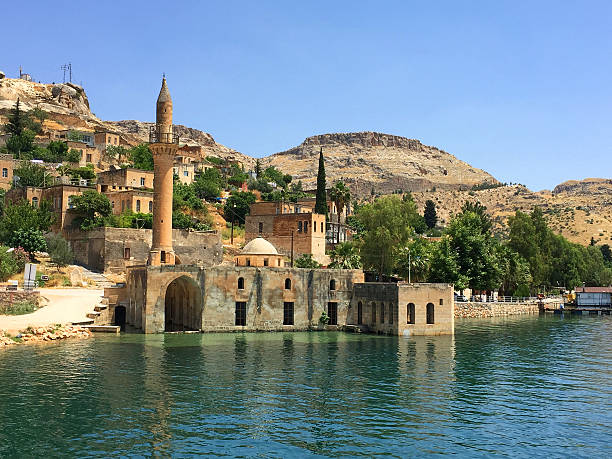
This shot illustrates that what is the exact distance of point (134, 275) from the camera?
4538cm

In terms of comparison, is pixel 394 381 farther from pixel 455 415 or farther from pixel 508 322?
pixel 508 322

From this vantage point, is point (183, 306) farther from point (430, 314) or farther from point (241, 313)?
point (430, 314)

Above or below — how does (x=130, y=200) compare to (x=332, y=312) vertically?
above

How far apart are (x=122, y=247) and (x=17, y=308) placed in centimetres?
1563

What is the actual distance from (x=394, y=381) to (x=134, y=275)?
23.3 meters

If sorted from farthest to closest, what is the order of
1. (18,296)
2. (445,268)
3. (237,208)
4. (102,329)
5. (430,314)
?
(237,208) → (445,268) → (430,314) → (18,296) → (102,329)

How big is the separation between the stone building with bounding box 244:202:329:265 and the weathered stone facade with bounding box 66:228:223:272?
335 inches

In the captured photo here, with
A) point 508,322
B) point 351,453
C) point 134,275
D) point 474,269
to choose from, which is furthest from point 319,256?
point 351,453

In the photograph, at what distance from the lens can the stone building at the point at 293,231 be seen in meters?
65.9

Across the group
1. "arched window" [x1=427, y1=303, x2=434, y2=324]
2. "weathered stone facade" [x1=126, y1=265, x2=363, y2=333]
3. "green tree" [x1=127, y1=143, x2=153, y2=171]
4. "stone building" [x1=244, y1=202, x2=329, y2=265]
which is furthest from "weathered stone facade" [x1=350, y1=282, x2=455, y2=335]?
"green tree" [x1=127, y1=143, x2=153, y2=171]

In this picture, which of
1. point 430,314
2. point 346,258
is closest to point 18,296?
point 346,258

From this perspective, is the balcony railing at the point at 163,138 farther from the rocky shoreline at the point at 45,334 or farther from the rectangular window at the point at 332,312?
the rectangular window at the point at 332,312

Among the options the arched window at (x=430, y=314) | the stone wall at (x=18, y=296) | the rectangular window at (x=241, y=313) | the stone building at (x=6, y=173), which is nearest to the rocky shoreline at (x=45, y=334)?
the stone wall at (x=18, y=296)

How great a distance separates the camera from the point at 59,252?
177 feet
